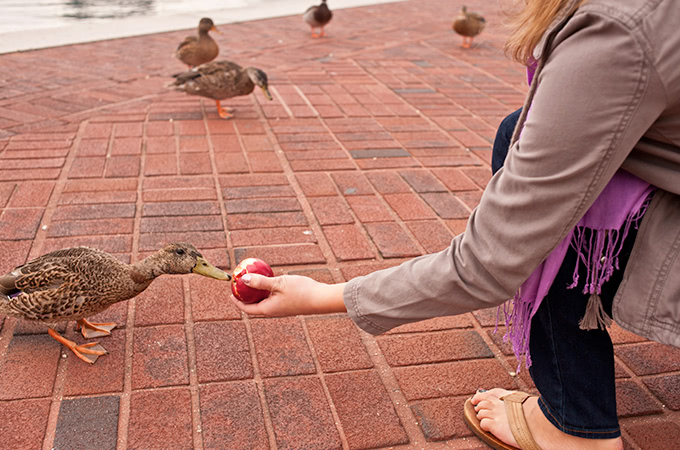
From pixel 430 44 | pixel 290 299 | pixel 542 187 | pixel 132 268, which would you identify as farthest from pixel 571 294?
pixel 430 44

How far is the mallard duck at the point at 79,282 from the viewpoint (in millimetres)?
2457

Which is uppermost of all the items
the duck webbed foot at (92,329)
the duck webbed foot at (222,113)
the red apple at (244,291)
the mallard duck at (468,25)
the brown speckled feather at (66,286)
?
the red apple at (244,291)

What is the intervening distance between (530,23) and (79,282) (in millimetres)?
1869

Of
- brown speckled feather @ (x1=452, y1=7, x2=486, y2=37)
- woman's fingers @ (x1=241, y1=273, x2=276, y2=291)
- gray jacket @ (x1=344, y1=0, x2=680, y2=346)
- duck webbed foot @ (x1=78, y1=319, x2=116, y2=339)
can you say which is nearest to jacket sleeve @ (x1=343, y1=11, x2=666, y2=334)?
gray jacket @ (x1=344, y1=0, x2=680, y2=346)

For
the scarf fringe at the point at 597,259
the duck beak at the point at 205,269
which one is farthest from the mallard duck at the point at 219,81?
the scarf fringe at the point at 597,259

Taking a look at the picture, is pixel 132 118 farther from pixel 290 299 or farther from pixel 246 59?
pixel 290 299

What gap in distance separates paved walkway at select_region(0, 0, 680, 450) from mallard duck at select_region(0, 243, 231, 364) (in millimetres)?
175

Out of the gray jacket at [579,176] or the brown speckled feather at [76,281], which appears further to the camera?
the brown speckled feather at [76,281]

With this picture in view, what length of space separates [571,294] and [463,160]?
2947 mm

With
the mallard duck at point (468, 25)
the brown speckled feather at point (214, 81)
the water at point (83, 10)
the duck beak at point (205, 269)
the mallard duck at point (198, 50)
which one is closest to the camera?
the duck beak at point (205, 269)

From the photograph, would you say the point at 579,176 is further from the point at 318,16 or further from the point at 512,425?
the point at 318,16

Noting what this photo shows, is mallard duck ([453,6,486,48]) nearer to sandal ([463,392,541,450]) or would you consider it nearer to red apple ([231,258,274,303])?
sandal ([463,392,541,450])

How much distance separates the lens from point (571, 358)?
6.35 ft

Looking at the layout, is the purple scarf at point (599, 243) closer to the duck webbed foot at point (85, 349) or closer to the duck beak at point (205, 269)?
the duck beak at point (205, 269)
